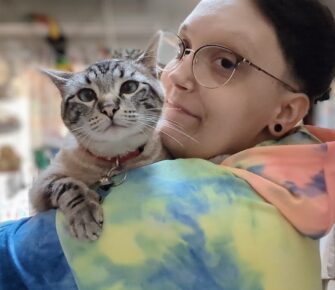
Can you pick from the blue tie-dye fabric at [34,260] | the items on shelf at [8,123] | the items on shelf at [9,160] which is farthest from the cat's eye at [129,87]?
the items on shelf at [8,123]

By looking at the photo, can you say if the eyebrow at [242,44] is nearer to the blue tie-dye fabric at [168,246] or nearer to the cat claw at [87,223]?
the blue tie-dye fabric at [168,246]

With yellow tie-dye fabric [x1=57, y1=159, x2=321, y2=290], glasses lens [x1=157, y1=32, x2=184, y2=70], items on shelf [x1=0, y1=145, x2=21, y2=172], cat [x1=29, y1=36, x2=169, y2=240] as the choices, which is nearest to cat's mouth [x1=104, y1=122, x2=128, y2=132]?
cat [x1=29, y1=36, x2=169, y2=240]

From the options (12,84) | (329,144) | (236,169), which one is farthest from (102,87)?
(12,84)

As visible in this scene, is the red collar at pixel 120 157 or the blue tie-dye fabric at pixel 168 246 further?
the red collar at pixel 120 157

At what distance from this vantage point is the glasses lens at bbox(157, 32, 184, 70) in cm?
91

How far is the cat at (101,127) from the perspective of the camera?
75 cm

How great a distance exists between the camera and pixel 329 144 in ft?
2.42

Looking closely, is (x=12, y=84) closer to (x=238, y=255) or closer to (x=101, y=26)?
(x=101, y=26)

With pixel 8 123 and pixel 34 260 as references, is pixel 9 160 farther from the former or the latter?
pixel 34 260

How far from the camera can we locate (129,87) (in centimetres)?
79

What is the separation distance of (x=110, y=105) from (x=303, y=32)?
0.34 meters

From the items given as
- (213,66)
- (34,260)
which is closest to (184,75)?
(213,66)

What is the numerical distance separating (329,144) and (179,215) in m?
0.26

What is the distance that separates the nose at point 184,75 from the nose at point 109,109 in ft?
0.50
